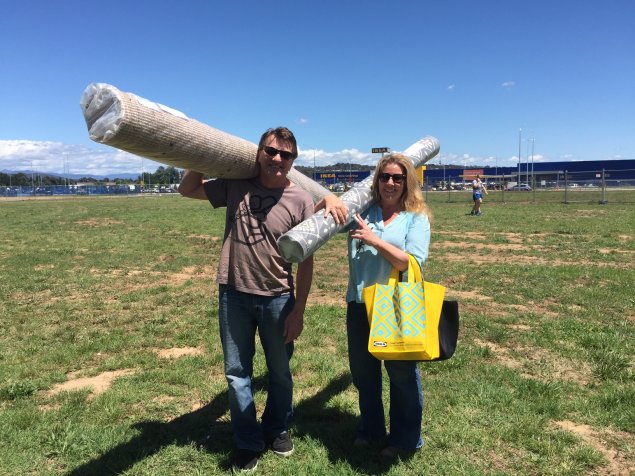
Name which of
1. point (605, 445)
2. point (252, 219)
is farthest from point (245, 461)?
point (605, 445)

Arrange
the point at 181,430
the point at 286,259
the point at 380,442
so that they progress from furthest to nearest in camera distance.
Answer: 1. the point at 181,430
2. the point at 380,442
3. the point at 286,259

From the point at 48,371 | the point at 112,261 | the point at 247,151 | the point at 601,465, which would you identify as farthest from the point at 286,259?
the point at 112,261

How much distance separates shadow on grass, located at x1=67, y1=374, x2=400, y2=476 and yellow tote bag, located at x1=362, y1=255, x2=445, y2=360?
0.92 meters

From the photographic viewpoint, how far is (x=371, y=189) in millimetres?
2973

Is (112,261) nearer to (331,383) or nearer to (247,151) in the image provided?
(331,383)

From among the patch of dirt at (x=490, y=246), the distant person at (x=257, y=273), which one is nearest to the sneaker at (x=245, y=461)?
the distant person at (x=257, y=273)

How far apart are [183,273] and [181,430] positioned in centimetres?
572

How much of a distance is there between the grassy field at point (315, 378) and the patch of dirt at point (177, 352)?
0.07ft

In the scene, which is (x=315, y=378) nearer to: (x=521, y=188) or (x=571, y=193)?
(x=571, y=193)

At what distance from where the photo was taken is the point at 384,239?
2777mm

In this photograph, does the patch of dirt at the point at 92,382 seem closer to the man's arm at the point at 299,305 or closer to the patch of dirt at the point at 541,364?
the man's arm at the point at 299,305

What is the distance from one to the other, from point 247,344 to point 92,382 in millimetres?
2212

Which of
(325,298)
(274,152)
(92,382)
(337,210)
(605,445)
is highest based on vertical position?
(274,152)

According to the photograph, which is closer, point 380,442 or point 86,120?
point 86,120
